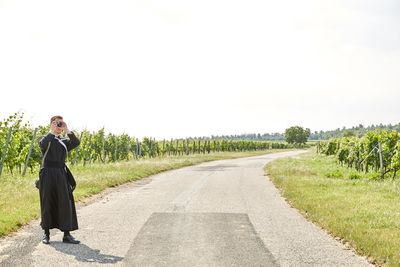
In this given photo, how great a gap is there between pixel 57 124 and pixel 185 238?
9.84 feet

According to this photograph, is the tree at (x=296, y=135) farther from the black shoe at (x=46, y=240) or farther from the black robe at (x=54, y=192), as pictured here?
the black shoe at (x=46, y=240)

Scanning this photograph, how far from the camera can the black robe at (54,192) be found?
753 cm

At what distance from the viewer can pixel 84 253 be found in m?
6.91

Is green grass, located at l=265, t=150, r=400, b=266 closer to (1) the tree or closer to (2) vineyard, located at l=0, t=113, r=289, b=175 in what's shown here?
(2) vineyard, located at l=0, t=113, r=289, b=175

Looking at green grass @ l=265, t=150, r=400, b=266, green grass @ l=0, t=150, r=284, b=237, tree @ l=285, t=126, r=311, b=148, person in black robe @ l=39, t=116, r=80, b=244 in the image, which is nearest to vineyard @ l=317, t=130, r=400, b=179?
green grass @ l=265, t=150, r=400, b=266

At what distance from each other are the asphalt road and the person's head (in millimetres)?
1939

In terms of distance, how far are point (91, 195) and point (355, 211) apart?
8334 mm

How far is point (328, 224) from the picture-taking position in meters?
9.23

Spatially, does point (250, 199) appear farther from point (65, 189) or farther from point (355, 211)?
point (65, 189)

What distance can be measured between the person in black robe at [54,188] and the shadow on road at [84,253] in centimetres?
22

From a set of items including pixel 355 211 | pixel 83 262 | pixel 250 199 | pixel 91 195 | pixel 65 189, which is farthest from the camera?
pixel 91 195

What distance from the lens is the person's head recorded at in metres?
7.50

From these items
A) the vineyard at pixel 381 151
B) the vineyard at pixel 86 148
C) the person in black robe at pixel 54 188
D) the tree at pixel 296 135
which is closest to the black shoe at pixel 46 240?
the person in black robe at pixel 54 188

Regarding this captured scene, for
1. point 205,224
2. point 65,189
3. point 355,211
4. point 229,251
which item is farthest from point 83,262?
point 355,211
